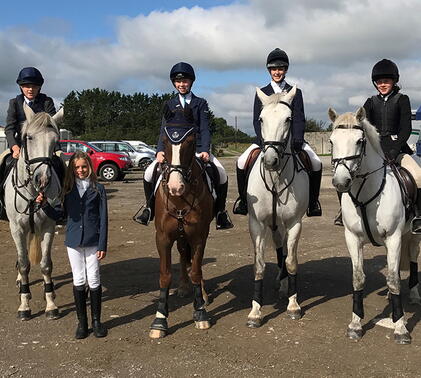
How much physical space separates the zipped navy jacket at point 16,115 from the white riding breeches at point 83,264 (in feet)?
6.44

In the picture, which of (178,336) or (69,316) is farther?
(69,316)

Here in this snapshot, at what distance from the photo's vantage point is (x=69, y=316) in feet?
18.4

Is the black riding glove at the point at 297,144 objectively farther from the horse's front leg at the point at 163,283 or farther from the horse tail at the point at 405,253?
the horse's front leg at the point at 163,283

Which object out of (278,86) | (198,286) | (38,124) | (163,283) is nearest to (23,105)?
(38,124)

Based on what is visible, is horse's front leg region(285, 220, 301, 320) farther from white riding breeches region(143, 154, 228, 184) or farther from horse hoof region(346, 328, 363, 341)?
white riding breeches region(143, 154, 228, 184)

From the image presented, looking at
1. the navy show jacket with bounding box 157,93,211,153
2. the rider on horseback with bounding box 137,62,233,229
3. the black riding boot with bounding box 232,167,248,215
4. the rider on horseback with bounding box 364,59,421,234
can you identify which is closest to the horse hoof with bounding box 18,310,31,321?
the rider on horseback with bounding box 137,62,233,229

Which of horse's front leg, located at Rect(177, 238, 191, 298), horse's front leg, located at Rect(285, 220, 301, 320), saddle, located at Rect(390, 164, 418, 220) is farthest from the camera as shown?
horse's front leg, located at Rect(177, 238, 191, 298)

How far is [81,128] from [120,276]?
7573 cm

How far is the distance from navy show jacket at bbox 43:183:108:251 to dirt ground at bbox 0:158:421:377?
3.48ft

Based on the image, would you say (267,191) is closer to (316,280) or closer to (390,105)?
(390,105)

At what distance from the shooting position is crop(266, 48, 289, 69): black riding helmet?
6.00 m

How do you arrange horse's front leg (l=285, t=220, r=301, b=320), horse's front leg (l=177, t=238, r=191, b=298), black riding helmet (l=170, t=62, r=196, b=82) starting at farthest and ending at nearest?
horse's front leg (l=177, t=238, r=191, b=298) < horse's front leg (l=285, t=220, r=301, b=320) < black riding helmet (l=170, t=62, r=196, b=82)

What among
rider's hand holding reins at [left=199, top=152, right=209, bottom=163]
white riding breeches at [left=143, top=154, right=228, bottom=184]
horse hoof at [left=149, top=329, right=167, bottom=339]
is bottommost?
horse hoof at [left=149, top=329, right=167, bottom=339]

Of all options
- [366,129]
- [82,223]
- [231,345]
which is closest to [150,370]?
[231,345]
